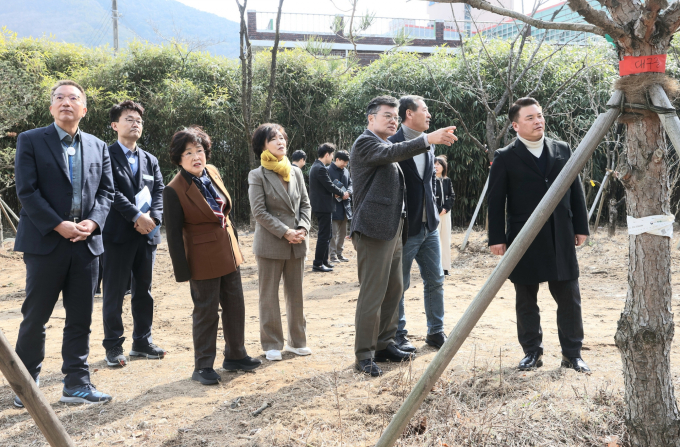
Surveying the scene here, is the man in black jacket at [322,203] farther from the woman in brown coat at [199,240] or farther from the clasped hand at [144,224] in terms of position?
the woman in brown coat at [199,240]

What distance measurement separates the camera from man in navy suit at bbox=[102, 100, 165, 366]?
3.62 meters

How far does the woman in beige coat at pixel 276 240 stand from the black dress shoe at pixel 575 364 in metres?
1.65

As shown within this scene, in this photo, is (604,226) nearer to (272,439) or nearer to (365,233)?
(365,233)

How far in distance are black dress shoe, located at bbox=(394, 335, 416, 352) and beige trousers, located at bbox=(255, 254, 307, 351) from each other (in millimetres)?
655

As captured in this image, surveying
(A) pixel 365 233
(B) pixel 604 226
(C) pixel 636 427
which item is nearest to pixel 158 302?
(A) pixel 365 233

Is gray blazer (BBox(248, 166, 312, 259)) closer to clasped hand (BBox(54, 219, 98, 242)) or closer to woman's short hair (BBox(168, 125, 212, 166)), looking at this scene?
woman's short hair (BBox(168, 125, 212, 166))

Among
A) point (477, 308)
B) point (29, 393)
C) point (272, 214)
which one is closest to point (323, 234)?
point (272, 214)

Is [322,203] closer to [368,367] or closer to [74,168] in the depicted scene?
[368,367]

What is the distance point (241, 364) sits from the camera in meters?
3.46

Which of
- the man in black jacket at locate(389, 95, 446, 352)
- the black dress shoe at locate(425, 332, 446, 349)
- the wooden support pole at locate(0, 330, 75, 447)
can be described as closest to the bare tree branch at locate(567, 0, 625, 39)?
the man in black jacket at locate(389, 95, 446, 352)

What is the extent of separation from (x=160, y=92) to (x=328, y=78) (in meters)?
3.36

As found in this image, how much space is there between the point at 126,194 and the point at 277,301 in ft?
4.24

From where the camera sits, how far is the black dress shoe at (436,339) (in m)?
3.79

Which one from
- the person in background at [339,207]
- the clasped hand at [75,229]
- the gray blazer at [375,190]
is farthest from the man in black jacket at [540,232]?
the person in background at [339,207]
